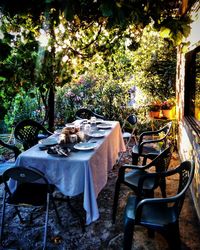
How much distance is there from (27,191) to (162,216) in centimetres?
143

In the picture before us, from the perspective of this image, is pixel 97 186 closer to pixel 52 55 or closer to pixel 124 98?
pixel 52 55

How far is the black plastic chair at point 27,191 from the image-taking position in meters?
2.39

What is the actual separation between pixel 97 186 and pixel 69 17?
5.95 ft

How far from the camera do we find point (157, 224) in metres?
2.19

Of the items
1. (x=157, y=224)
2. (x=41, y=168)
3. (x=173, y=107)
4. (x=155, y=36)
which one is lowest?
(x=157, y=224)

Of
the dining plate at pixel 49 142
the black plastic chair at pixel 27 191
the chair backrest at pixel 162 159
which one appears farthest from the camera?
the dining plate at pixel 49 142

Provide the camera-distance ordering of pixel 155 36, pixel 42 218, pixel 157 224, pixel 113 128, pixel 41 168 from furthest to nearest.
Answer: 1. pixel 155 36
2. pixel 113 128
3. pixel 42 218
4. pixel 41 168
5. pixel 157 224

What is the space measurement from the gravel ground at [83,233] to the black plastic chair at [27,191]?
0.13 metres

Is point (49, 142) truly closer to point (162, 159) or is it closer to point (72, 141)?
point (72, 141)

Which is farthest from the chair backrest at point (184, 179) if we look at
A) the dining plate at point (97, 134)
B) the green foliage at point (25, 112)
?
the green foliage at point (25, 112)

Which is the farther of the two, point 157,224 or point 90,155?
point 90,155

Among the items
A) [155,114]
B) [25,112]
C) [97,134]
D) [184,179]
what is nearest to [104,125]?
A: [97,134]

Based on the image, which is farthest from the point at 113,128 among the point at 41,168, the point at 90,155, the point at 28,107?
the point at 28,107

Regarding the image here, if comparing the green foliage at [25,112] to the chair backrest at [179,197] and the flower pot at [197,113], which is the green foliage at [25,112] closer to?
the flower pot at [197,113]
